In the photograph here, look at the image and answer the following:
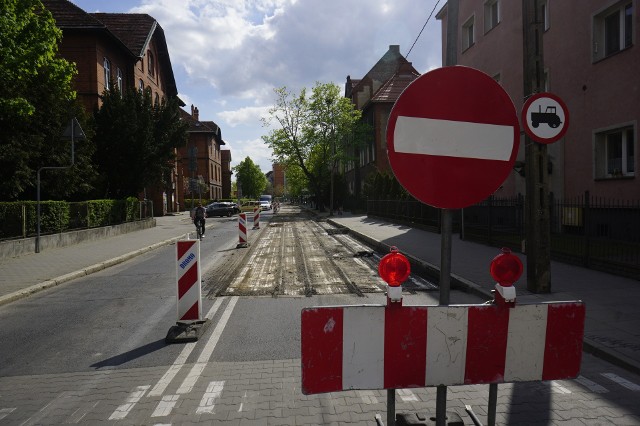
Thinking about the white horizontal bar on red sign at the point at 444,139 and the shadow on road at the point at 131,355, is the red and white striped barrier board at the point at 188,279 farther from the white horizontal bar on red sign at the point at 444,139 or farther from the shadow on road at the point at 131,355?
the white horizontal bar on red sign at the point at 444,139

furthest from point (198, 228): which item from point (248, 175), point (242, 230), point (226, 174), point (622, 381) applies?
point (248, 175)

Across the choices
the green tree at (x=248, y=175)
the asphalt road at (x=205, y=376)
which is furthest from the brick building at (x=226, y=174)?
the asphalt road at (x=205, y=376)

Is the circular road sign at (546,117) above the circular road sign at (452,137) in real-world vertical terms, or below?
above

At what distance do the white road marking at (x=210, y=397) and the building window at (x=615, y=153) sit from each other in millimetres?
13142

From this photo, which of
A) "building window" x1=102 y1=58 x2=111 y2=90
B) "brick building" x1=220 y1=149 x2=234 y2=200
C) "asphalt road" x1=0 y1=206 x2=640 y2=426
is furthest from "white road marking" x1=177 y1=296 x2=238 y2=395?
"brick building" x1=220 y1=149 x2=234 y2=200

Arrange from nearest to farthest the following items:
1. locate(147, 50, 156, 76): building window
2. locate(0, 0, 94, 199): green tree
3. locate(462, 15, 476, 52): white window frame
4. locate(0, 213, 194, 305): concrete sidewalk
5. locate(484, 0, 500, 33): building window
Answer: locate(0, 213, 194, 305): concrete sidewalk
locate(0, 0, 94, 199): green tree
locate(484, 0, 500, 33): building window
locate(462, 15, 476, 52): white window frame
locate(147, 50, 156, 76): building window

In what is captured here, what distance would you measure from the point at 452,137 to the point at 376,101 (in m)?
44.7

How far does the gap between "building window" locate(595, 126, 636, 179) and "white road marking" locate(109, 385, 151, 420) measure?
13647mm

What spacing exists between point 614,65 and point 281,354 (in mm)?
13495

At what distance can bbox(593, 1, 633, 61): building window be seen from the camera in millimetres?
13672

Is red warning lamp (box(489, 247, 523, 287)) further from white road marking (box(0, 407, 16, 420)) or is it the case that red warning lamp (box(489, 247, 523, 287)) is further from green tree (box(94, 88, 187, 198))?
green tree (box(94, 88, 187, 198))

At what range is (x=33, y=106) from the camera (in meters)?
15.2

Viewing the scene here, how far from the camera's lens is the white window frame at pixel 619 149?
44.4ft

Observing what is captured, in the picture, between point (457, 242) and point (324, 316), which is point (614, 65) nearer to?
point (457, 242)
